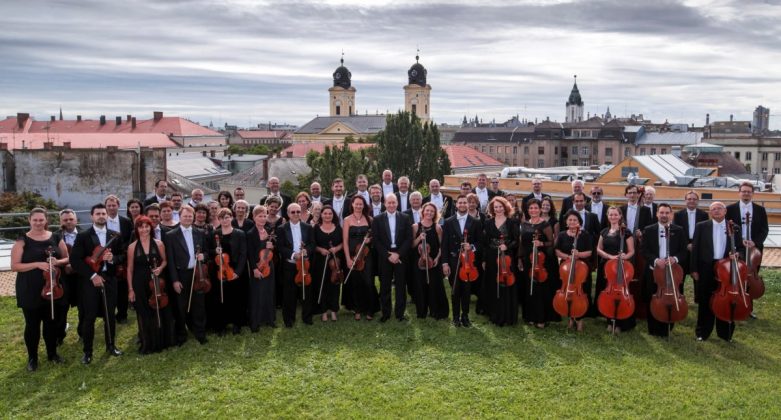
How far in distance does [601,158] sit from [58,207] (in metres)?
64.7

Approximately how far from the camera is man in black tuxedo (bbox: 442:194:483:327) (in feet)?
25.3

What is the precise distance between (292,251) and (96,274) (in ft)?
7.13

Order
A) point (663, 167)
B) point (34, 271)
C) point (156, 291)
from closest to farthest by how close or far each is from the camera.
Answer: point (34, 271), point (156, 291), point (663, 167)

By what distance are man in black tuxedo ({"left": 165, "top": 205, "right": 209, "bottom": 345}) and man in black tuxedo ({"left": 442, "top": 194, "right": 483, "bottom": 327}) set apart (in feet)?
9.32

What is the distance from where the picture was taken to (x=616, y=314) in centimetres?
697

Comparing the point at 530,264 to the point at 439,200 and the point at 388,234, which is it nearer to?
the point at 388,234

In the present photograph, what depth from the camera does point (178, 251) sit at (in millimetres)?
6941

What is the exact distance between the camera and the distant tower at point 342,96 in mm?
103375

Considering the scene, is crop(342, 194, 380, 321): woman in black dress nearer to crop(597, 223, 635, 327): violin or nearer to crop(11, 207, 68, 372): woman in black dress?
crop(597, 223, 635, 327): violin

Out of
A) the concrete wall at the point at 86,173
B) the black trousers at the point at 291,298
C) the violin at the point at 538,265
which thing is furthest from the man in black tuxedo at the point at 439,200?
the concrete wall at the point at 86,173

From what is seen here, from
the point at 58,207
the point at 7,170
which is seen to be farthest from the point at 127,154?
the point at 7,170

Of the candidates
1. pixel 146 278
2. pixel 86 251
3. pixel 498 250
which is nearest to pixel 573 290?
pixel 498 250

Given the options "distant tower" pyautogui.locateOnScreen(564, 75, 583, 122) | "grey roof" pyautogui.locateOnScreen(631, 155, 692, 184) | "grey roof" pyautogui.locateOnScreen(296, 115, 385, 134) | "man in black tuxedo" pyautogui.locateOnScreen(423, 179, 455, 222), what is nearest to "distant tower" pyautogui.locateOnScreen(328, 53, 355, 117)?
"grey roof" pyautogui.locateOnScreen(296, 115, 385, 134)

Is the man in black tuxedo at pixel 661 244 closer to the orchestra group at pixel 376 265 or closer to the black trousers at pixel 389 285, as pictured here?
the orchestra group at pixel 376 265
